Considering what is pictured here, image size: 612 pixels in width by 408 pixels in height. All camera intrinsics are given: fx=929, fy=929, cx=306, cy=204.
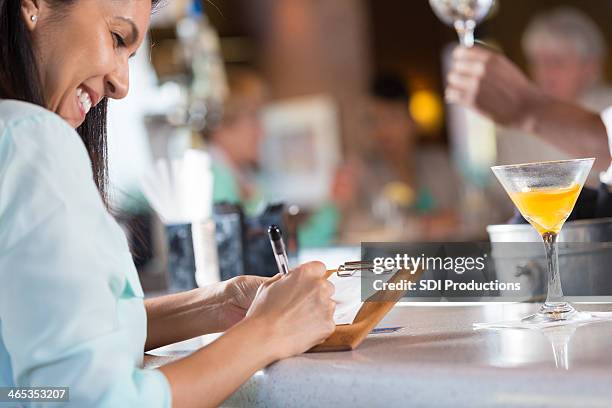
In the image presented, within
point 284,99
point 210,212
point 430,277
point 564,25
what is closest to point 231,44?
point 284,99

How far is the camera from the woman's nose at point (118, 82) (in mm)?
1214

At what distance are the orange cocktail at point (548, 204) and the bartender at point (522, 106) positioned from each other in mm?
970

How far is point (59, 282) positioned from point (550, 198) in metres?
0.68

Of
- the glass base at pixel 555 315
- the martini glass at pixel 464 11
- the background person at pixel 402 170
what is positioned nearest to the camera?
the glass base at pixel 555 315

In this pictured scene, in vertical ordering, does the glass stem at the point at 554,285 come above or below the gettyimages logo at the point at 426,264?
below

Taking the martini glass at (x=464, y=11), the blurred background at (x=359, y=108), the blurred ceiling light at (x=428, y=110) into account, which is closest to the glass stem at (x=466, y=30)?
the martini glass at (x=464, y=11)

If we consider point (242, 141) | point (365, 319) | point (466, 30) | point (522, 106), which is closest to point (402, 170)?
point (242, 141)

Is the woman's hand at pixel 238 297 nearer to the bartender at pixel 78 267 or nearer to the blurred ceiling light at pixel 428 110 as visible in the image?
the bartender at pixel 78 267

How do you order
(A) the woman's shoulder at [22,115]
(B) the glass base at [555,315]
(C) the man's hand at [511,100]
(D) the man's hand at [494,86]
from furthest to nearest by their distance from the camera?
1. (D) the man's hand at [494,86]
2. (C) the man's hand at [511,100]
3. (B) the glass base at [555,315]
4. (A) the woman's shoulder at [22,115]

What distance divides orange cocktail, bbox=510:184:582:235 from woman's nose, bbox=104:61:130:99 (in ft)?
1.83

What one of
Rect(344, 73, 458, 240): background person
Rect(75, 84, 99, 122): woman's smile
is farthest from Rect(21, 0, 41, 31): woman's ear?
Rect(344, 73, 458, 240): background person

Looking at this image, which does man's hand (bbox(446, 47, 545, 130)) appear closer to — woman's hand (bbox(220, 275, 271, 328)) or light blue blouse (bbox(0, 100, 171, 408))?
woman's hand (bbox(220, 275, 271, 328))

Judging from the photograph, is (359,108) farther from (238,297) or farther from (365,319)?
(365,319)

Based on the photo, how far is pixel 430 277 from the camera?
4.29ft
